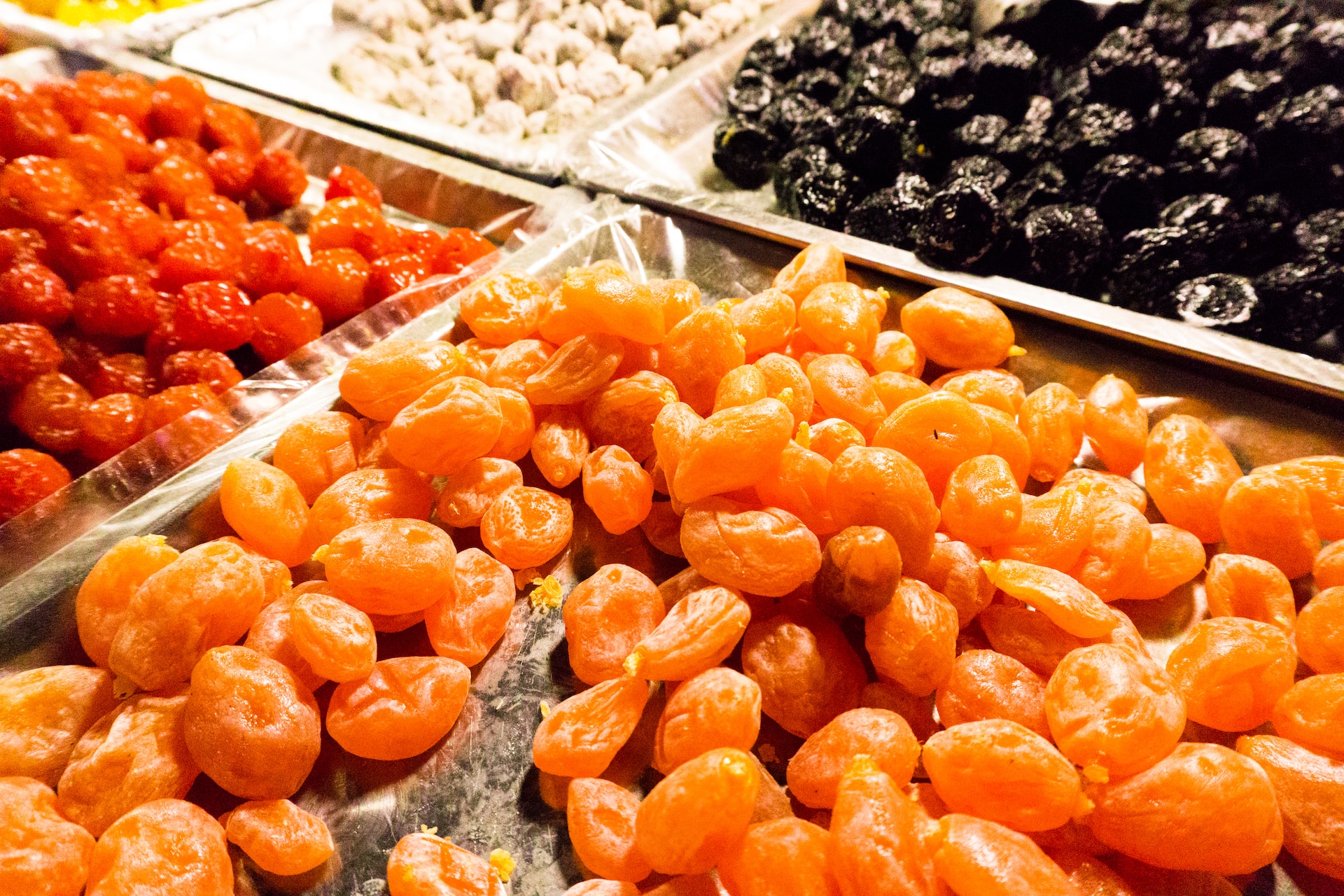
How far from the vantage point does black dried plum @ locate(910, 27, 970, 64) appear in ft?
6.55

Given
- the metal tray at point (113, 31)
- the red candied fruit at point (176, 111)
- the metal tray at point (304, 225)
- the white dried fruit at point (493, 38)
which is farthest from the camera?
the white dried fruit at point (493, 38)

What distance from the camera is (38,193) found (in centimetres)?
146

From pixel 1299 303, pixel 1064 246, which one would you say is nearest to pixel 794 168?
pixel 1064 246

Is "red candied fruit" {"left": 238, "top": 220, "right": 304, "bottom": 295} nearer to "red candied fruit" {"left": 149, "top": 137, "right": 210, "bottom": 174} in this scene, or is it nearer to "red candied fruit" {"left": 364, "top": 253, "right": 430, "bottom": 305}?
"red candied fruit" {"left": 364, "top": 253, "right": 430, "bottom": 305}

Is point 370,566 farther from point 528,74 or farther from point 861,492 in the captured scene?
point 528,74

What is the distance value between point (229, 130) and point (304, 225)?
308 millimetres

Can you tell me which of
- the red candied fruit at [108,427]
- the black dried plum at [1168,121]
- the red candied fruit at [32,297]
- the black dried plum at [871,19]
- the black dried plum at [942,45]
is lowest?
the red candied fruit at [108,427]

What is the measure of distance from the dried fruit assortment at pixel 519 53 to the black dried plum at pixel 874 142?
2.81ft

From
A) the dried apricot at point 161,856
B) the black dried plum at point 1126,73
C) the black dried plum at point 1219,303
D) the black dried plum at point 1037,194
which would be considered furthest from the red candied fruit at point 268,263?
the black dried plum at point 1126,73

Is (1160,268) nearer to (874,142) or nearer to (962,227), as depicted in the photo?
(962,227)

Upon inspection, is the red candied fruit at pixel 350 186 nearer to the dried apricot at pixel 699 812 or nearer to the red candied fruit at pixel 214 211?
the red candied fruit at pixel 214 211

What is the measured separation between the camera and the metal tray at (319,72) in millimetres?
1991

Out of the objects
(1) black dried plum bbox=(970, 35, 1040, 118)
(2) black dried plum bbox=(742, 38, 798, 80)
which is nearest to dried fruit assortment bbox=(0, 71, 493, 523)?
(2) black dried plum bbox=(742, 38, 798, 80)

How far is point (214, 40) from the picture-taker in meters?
2.40
